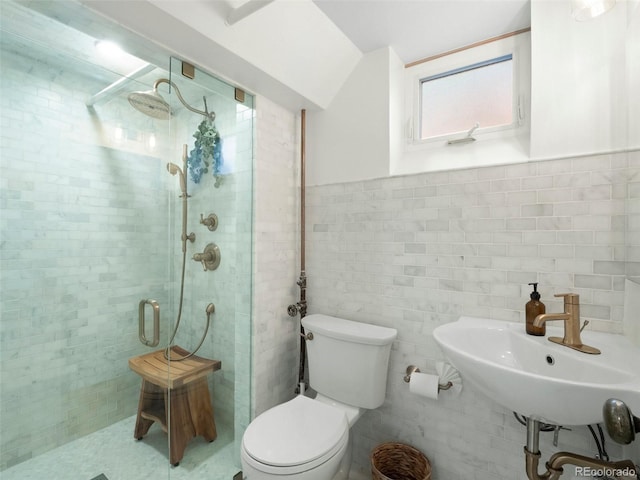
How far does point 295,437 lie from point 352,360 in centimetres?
46

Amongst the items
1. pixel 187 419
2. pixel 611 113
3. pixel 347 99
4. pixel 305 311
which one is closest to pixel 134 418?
pixel 187 419

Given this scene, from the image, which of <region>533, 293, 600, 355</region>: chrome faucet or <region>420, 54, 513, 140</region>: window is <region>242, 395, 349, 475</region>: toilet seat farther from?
<region>420, 54, 513, 140</region>: window

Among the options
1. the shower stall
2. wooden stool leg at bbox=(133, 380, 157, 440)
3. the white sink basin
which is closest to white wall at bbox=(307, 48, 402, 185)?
the shower stall

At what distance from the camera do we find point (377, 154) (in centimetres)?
172

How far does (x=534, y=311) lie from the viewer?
119 cm

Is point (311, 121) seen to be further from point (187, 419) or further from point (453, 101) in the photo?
point (187, 419)

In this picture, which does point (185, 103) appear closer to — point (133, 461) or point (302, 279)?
point (302, 279)

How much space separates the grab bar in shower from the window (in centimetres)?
198

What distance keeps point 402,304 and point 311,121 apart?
1308 millimetres

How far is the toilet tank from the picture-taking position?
151 centimetres

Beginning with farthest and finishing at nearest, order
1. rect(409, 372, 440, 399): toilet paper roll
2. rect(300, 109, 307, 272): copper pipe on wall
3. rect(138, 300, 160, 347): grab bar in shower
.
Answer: rect(300, 109, 307, 272): copper pipe on wall < rect(138, 300, 160, 347): grab bar in shower < rect(409, 372, 440, 399): toilet paper roll

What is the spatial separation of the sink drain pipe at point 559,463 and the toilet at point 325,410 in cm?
63

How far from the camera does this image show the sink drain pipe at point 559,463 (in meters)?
0.84

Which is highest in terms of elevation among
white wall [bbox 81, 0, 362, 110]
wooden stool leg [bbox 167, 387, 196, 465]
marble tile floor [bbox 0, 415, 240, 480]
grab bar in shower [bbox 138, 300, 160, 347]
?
white wall [bbox 81, 0, 362, 110]
